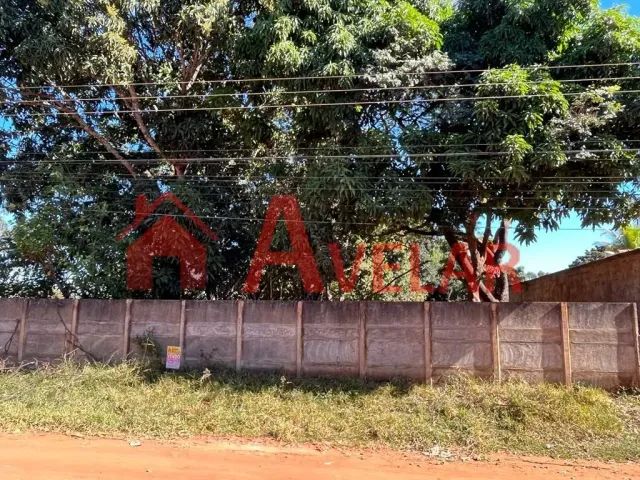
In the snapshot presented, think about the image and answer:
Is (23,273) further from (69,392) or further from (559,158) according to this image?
(559,158)

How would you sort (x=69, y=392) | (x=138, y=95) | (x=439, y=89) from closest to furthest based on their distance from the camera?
(x=69, y=392)
(x=439, y=89)
(x=138, y=95)

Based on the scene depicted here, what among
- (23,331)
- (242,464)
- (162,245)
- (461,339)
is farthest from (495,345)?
(23,331)

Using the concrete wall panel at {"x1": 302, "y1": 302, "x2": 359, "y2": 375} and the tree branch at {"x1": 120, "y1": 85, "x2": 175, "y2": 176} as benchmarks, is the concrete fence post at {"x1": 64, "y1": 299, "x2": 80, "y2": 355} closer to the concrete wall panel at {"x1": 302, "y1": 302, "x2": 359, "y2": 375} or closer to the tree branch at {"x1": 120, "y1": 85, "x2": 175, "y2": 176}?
the tree branch at {"x1": 120, "y1": 85, "x2": 175, "y2": 176}

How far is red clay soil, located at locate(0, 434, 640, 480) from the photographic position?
16.9 ft

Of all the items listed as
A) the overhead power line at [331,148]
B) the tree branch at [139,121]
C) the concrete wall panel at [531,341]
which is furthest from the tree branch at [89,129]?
the concrete wall panel at [531,341]

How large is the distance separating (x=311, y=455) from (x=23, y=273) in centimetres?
797

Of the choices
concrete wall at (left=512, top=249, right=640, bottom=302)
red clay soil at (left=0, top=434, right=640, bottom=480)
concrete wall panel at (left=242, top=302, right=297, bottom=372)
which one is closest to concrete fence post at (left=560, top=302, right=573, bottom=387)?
red clay soil at (left=0, top=434, right=640, bottom=480)

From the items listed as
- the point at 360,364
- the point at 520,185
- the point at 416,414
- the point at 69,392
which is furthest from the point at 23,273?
the point at 520,185

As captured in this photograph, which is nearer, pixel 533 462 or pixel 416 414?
pixel 533 462

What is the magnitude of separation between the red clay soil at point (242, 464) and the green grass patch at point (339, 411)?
0.35 m

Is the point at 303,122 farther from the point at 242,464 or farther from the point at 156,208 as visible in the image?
the point at 242,464

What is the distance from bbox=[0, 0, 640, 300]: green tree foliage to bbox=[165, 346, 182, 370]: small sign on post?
1.51m

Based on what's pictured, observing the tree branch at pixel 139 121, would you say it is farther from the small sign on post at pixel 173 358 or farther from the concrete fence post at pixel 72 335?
the small sign on post at pixel 173 358

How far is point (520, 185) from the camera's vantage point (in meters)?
7.87
